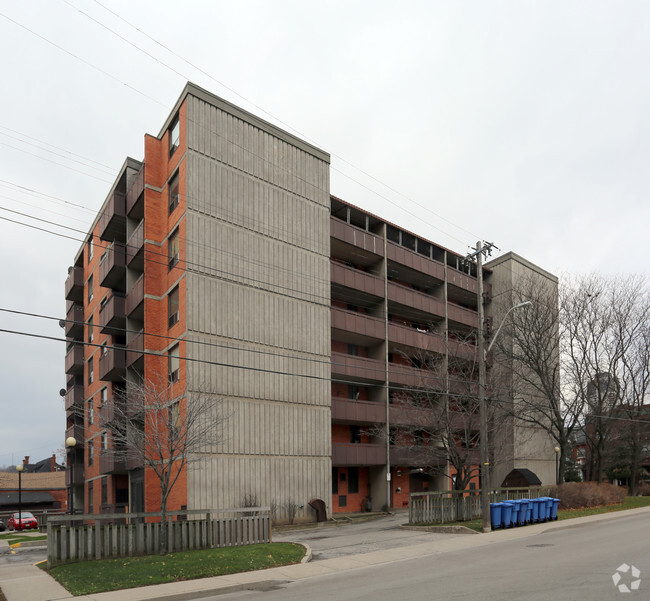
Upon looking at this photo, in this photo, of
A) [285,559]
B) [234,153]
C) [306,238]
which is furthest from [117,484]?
[285,559]

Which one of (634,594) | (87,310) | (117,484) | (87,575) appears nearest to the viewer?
(634,594)

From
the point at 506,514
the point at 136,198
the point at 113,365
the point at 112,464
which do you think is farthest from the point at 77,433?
the point at 506,514

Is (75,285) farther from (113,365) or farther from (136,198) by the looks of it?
(113,365)

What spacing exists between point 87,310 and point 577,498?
3518 cm

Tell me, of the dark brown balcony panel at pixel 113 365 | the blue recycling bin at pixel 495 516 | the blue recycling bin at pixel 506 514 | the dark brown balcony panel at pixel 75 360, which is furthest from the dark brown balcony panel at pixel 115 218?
the blue recycling bin at pixel 506 514

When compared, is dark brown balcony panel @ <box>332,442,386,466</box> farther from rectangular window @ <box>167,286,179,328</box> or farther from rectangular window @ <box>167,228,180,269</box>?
rectangular window @ <box>167,228,180,269</box>

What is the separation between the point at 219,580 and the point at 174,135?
2366cm

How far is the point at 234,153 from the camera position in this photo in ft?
103

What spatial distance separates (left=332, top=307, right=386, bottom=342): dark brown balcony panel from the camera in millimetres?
37284

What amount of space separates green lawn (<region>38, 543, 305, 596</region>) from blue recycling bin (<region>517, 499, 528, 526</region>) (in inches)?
409

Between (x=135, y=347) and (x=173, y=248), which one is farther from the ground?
(x=173, y=248)

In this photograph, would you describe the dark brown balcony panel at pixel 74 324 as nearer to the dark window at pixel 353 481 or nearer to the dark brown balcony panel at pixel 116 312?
the dark brown balcony panel at pixel 116 312

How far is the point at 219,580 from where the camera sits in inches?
→ 552

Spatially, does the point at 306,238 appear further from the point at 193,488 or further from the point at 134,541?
the point at 134,541
